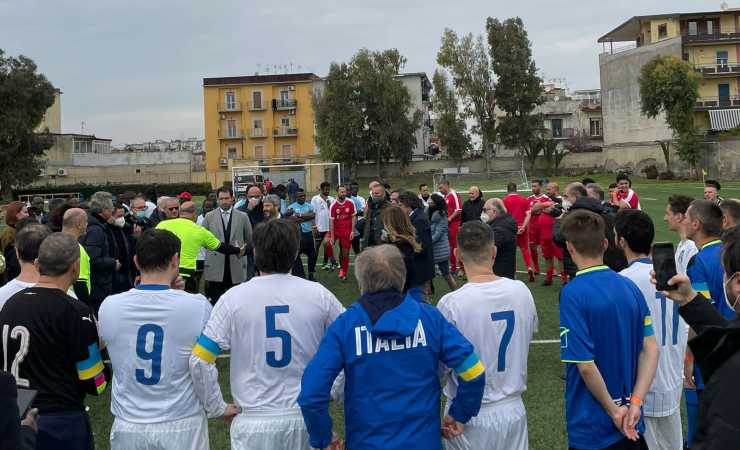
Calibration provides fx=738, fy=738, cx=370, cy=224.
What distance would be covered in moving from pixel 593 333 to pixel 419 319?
2.96ft

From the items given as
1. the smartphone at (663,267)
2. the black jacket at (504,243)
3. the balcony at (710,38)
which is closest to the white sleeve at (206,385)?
the smartphone at (663,267)

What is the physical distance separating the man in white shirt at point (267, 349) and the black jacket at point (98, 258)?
468 cm

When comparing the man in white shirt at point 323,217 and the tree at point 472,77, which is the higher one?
the tree at point 472,77

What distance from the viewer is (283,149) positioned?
83688 millimetres

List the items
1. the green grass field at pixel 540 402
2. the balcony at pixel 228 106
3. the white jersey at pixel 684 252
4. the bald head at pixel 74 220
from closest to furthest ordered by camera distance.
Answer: the white jersey at pixel 684 252
the green grass field at pixel 540 402
the bald head at pixel 74 220
the balcony at pixel 228 106

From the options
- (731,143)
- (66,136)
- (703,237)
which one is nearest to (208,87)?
(66,136)

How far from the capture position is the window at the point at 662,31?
6719cm

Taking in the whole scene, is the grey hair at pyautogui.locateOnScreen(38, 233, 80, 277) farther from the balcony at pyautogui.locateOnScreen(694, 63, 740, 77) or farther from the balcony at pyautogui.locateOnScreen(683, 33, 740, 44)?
the balcony at pyautogui.locateOnScreen(683, 33, 740, 44)

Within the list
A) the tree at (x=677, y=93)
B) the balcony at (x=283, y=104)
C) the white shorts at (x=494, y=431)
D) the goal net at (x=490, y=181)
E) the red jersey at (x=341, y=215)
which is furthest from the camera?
the balcony at (x=283, y=104)

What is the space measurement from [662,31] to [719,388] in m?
72.7

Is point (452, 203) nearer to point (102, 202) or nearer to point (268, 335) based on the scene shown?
point (102, 202)

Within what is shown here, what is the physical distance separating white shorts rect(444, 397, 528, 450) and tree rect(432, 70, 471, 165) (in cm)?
6125

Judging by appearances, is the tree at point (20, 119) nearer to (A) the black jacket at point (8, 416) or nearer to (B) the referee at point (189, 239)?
(B) the referee at point (189, 239)

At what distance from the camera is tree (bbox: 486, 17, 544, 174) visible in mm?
63156
